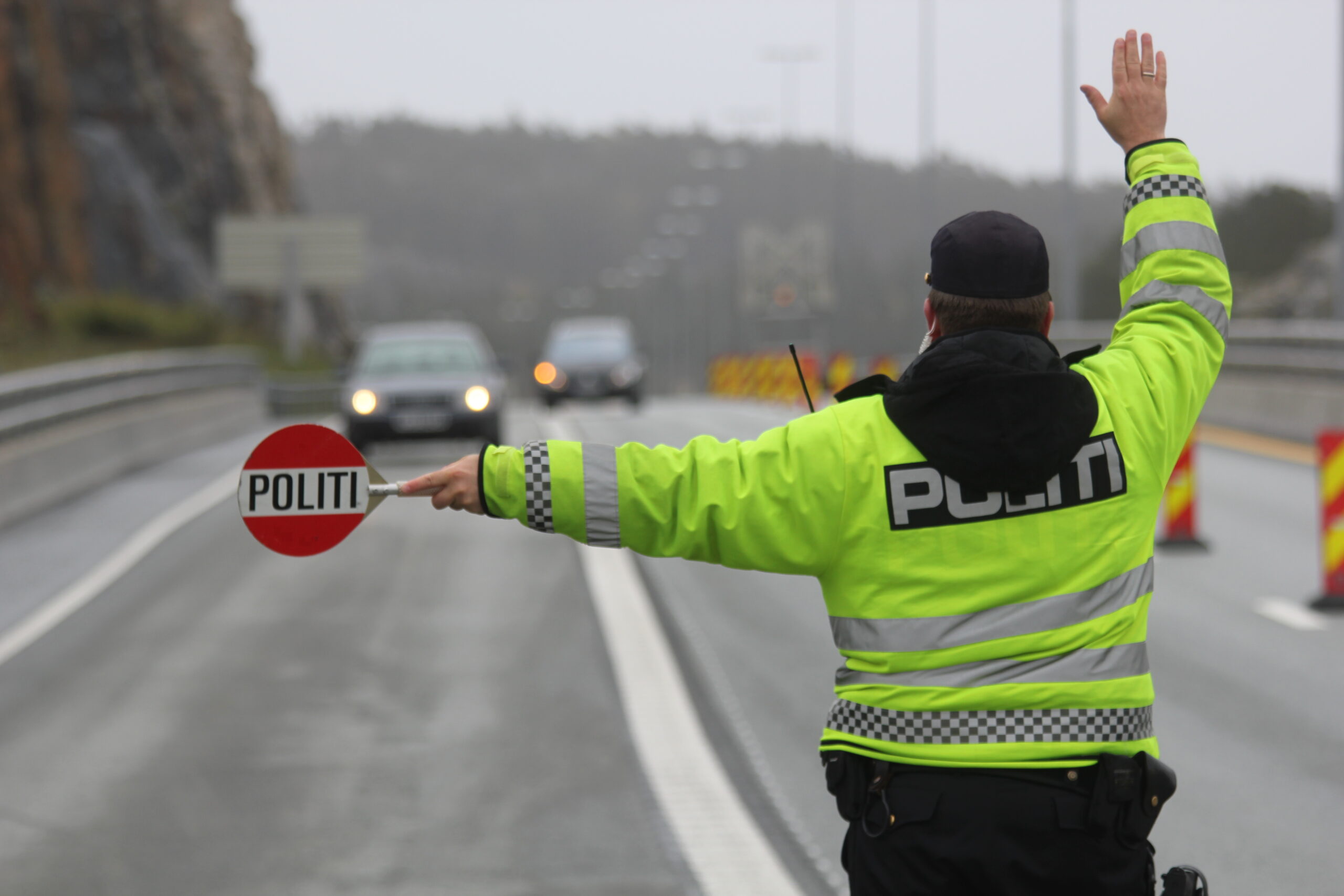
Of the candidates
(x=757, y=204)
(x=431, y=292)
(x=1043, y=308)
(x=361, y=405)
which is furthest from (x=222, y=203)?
(x=431, y=292)

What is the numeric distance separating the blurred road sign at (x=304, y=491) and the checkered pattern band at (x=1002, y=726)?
92 centimetres

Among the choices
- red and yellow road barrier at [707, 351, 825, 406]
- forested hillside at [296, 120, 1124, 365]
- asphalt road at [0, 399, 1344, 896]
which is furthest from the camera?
forested hillside at [296, 120, 1124, 365]

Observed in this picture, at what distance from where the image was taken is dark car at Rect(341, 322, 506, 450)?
20234 millimetres

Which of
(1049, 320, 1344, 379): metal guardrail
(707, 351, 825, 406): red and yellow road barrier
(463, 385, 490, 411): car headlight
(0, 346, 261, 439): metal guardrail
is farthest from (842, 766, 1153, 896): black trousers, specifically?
(707, 351, 825, 406): red and yellow road barrier

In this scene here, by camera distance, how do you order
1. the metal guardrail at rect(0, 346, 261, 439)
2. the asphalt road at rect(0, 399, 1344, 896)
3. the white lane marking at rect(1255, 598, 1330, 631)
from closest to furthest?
the asphalt road at rect(0, 399, 1344, 896), the white lane marking at rect(1255, 598, 1330, 631), the metal guardrail at rect(0, 346, 261, 439)

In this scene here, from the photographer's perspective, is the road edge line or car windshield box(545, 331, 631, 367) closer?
the road edge line

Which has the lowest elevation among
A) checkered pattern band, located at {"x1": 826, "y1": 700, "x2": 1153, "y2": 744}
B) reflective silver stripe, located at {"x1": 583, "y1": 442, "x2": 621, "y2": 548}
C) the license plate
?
the license plate

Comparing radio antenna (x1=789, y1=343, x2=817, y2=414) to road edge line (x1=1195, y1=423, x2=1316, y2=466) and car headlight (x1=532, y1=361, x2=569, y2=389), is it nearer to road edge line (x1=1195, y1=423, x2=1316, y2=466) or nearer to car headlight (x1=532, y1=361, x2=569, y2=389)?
car headlight (x1=532, y1=361, x2=569, y2=389)

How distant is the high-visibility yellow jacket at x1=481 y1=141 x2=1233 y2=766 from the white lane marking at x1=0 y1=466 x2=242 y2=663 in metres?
5.00

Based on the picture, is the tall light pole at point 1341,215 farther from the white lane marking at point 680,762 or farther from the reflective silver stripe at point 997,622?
the reflective silver stripe at point 997,622

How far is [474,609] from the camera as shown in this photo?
10.7m

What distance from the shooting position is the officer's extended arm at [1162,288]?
2938 millimetres

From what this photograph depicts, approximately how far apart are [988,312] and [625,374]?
32.7m

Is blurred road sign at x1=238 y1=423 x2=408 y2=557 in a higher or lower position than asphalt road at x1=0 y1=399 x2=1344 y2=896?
higher
